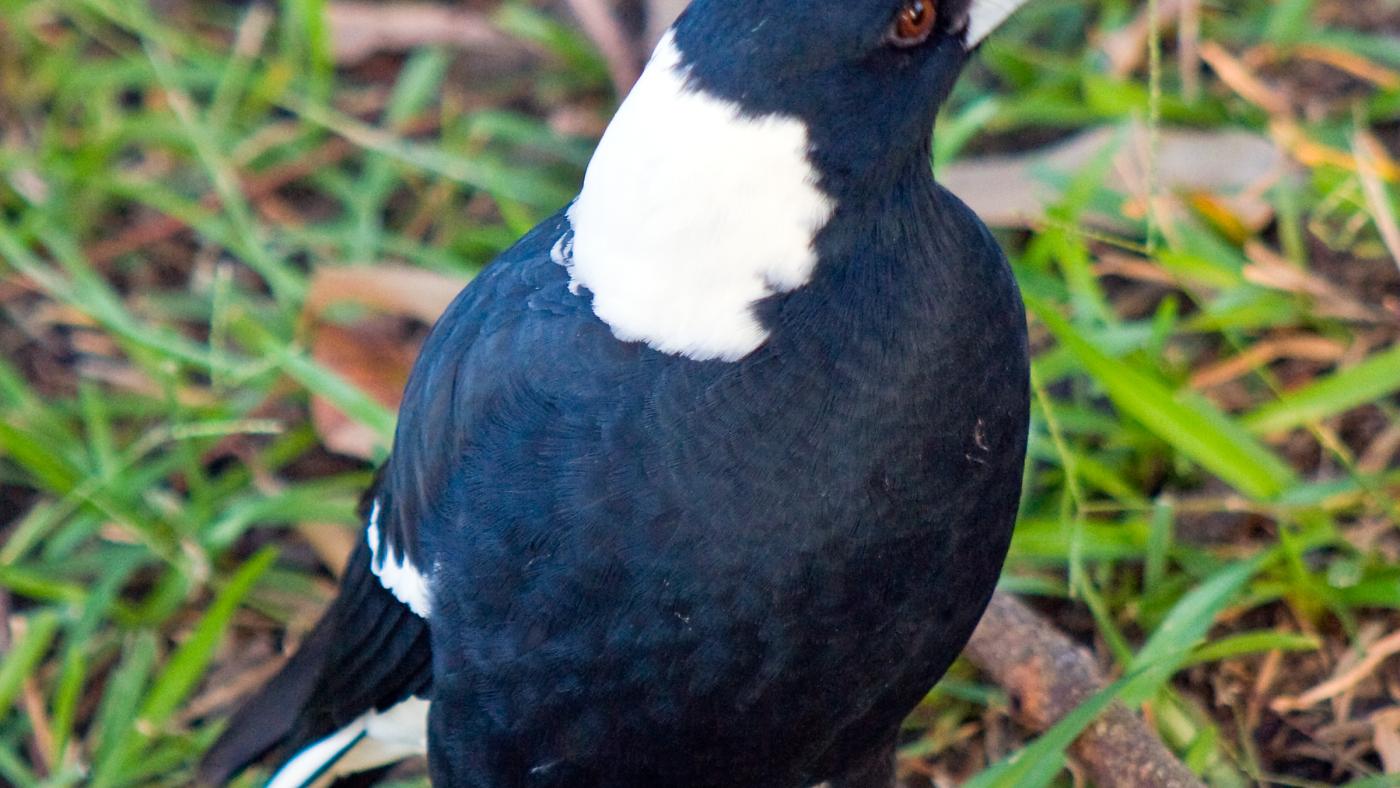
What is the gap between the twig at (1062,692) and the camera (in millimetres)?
1822

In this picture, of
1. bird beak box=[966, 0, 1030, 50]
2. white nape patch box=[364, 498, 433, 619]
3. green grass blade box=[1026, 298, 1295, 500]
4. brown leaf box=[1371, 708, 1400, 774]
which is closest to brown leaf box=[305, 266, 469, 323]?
white nape patch box=[364, 498, 433, 619]

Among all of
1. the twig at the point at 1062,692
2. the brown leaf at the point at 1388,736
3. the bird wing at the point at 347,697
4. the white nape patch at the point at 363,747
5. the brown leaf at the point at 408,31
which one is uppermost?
the brown leaf at the point at 408,31

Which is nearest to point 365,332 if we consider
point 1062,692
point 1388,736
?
point 1062,692

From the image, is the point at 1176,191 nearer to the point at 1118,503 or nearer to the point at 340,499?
the point at 1118,503

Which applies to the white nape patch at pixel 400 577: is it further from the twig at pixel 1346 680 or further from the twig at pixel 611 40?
the twig at pixel 611 40

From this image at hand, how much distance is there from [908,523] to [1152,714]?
0.66m

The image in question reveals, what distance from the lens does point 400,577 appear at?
186 cm

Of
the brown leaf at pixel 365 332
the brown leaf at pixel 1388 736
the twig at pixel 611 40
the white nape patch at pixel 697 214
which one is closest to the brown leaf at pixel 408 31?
the twig at pixel 611 40

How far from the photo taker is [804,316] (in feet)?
4.93

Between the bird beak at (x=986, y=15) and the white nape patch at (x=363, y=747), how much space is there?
3.09ft

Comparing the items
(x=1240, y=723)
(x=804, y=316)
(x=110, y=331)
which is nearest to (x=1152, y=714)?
(x=1240, y=723)

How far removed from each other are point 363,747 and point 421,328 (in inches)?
32.1

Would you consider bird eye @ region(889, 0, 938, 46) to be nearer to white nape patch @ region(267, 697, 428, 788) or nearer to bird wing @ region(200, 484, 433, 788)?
bird wing @ region(200, 484, 433, 788)

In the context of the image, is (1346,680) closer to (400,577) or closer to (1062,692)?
(1062,692)
